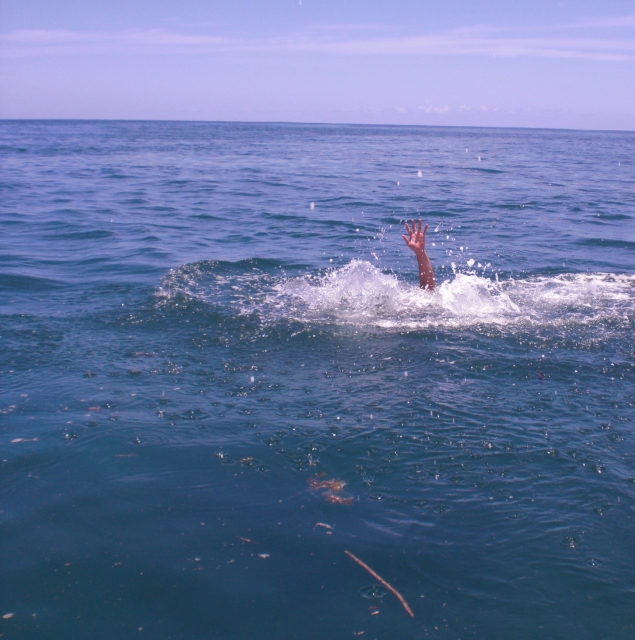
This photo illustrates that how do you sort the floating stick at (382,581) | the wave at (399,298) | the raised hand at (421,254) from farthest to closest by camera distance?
the raised hand at (421,254), the wave at (399,298), the floating stick at (382,581)

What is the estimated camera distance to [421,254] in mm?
9789

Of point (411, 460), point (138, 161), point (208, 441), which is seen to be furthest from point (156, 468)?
point (138, 161)

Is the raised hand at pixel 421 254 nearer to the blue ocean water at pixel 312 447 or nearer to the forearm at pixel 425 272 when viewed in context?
the forearm at pixel 425 272

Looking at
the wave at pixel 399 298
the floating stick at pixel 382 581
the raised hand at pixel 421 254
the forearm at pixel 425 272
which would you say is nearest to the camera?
the floating stick at pixel 382 581

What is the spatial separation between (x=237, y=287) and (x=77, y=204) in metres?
11.6

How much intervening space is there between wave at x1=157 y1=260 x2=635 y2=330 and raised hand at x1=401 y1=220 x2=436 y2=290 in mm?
203

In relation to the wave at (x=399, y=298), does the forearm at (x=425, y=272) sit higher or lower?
higher

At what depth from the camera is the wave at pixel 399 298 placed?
9.20 meters

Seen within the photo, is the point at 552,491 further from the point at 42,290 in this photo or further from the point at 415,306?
the point at 42,290

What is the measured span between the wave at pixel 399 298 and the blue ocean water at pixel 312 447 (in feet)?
0.19

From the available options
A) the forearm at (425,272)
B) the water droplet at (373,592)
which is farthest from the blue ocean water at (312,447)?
the forearm at (425,272)

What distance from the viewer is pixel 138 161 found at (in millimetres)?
37469

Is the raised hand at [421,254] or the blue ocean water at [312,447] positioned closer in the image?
the blue ocean water at [312,447]

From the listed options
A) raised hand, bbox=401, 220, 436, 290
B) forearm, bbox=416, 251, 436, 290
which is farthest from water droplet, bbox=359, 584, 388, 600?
forearm, bbox=416, 251, 436, 290
